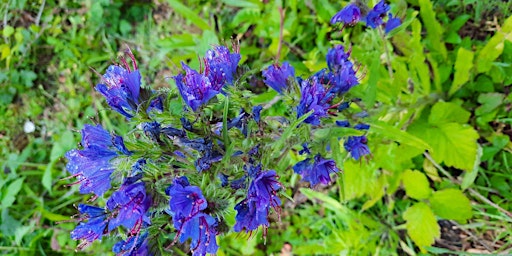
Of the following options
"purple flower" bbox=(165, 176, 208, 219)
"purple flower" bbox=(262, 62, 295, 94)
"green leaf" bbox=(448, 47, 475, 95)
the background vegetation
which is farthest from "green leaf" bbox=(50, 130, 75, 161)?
"green leaf" bbox=(448, 47, 475, 95)

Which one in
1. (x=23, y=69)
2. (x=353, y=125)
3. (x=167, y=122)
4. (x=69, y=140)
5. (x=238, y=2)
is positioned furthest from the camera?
(x=23, y=69)

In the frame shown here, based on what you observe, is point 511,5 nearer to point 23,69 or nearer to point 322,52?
point 322,52

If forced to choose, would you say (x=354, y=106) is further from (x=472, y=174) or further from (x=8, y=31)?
(x=8, y=31)

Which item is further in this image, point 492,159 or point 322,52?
point 322,52

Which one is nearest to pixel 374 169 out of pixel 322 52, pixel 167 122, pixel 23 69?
pixel 322 52

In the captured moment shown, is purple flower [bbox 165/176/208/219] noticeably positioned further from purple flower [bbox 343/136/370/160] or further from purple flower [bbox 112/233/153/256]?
purple flower [bbox 343/136/370/160]

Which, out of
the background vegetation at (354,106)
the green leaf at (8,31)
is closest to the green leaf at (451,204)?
the background vegetation at (354,106)

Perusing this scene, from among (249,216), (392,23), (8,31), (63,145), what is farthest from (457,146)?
(8,31)
